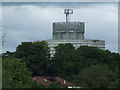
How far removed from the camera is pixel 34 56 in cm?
10056

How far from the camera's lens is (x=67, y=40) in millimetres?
152875

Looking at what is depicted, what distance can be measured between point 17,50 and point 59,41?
49762 mm

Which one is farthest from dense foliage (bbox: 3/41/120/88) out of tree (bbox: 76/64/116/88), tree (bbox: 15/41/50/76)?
tree (bbox: 76/64/116/88)

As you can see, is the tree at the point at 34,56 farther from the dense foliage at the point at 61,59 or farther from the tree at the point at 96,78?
the tree at the point at 96,78

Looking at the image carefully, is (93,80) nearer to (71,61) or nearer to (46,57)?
(71,61)

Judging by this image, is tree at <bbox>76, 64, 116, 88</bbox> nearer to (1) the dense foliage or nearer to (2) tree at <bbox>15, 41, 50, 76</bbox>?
(1) the dense foliage

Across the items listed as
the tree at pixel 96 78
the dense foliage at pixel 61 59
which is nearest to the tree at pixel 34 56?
the dense foliage at pixel 61 59

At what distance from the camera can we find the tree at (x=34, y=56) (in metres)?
100

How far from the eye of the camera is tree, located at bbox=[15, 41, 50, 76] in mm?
100062

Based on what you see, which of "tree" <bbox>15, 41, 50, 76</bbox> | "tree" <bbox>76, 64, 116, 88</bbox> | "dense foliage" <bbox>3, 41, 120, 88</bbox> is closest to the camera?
"tree" <bbox>76, 64, 116, 88</bbox>

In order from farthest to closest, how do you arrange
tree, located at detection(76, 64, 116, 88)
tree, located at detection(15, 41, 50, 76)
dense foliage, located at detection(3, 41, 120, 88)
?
tree, located at detection(15, 41, 50, 76), dense foliage, located at detection(3, 41, 120, 88), tree, located at detection(76, 64, 116, 88)

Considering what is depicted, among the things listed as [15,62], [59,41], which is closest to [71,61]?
[15,62]

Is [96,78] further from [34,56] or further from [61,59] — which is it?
[61,59]

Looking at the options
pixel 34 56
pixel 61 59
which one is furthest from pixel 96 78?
pixel 61 59
